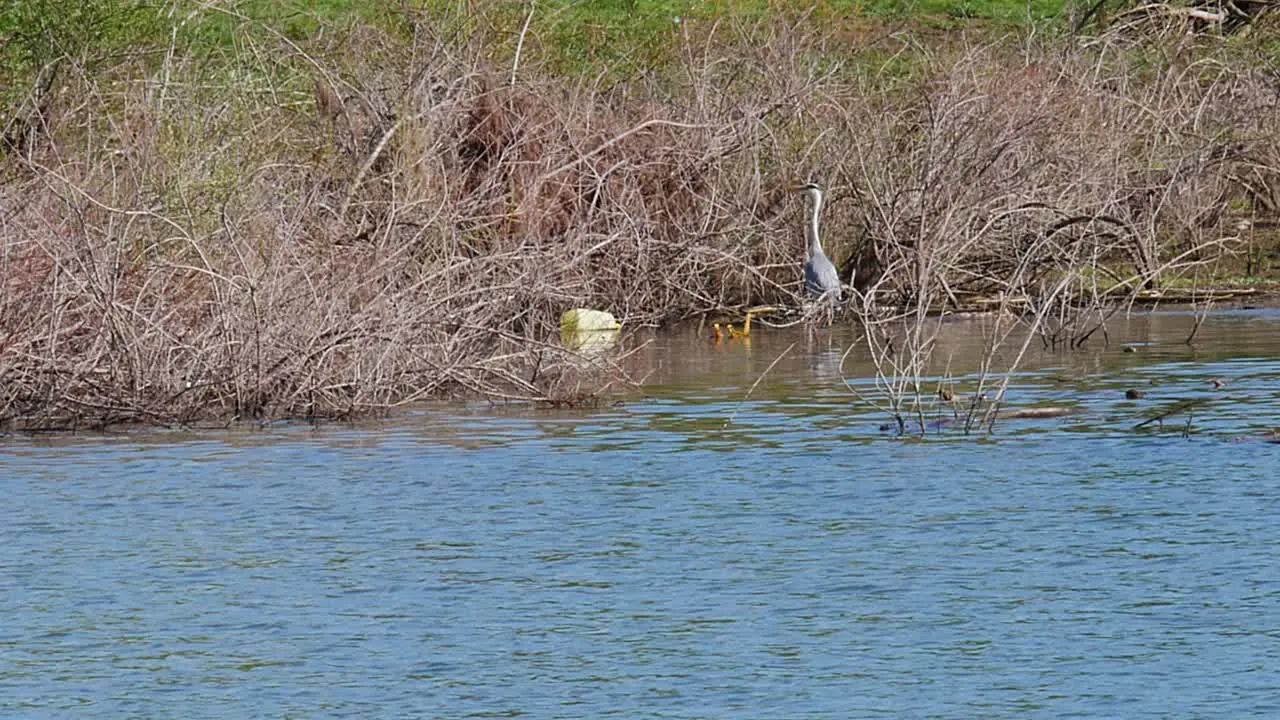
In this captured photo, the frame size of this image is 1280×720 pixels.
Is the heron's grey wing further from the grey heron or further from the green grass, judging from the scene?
the green grass

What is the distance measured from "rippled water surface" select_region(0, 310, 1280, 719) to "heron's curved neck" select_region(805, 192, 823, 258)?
15.1 ft

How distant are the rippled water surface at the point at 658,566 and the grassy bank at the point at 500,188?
619 mm

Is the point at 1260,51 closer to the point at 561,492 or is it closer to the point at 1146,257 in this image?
the point at 1146,257

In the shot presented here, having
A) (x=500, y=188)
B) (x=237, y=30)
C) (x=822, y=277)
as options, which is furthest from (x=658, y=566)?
(x=237, y=30)

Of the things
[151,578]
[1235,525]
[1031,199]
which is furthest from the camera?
[1031,199]

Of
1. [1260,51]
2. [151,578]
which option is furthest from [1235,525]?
[1260,51]

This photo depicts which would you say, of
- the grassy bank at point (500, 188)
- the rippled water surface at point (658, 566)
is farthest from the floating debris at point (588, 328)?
the rippled water surface at point (658, 566)

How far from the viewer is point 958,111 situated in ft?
68.6

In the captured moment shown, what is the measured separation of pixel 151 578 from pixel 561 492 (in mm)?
2608

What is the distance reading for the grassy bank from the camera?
47.7 feet

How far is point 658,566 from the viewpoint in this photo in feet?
34.1

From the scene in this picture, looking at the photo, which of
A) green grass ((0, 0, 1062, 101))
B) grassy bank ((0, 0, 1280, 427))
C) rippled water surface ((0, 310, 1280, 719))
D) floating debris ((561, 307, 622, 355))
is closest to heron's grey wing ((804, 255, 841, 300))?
grassy bank ((0, 0, 1280, 427))

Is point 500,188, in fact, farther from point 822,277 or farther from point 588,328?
point 822,277

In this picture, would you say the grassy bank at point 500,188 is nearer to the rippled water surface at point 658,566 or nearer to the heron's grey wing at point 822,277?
the heron's grey wing at point 822,277
